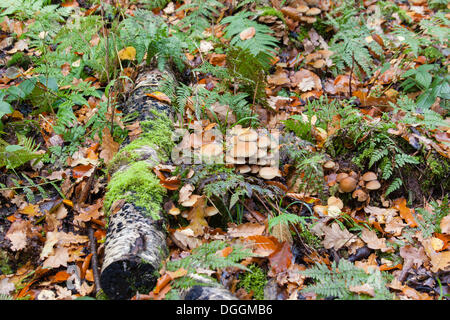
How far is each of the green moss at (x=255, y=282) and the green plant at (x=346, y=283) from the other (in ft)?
1.29

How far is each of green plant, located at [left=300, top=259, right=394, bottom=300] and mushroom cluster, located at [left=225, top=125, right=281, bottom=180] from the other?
106 cm

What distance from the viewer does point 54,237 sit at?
10.3ft

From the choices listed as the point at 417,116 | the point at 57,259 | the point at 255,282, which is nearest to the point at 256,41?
the point at 417,116

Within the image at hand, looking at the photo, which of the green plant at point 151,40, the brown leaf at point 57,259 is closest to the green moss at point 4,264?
the brown leaf at point 57,259

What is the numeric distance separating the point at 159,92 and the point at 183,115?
47 centimetres

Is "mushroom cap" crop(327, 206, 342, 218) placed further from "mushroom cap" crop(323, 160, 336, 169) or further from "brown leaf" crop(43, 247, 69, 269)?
"brown leaf" crop(43, 247, 69, 269)

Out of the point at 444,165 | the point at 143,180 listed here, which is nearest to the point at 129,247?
the point at 143,180

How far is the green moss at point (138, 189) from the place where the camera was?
3.01 meters

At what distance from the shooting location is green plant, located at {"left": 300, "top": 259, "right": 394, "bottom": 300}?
7.90 feet

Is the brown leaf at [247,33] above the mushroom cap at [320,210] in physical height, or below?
above

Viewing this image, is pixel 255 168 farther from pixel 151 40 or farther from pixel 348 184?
pixel 151 40

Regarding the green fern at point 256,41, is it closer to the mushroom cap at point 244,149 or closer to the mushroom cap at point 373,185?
the mushroom cap at point 244,149
